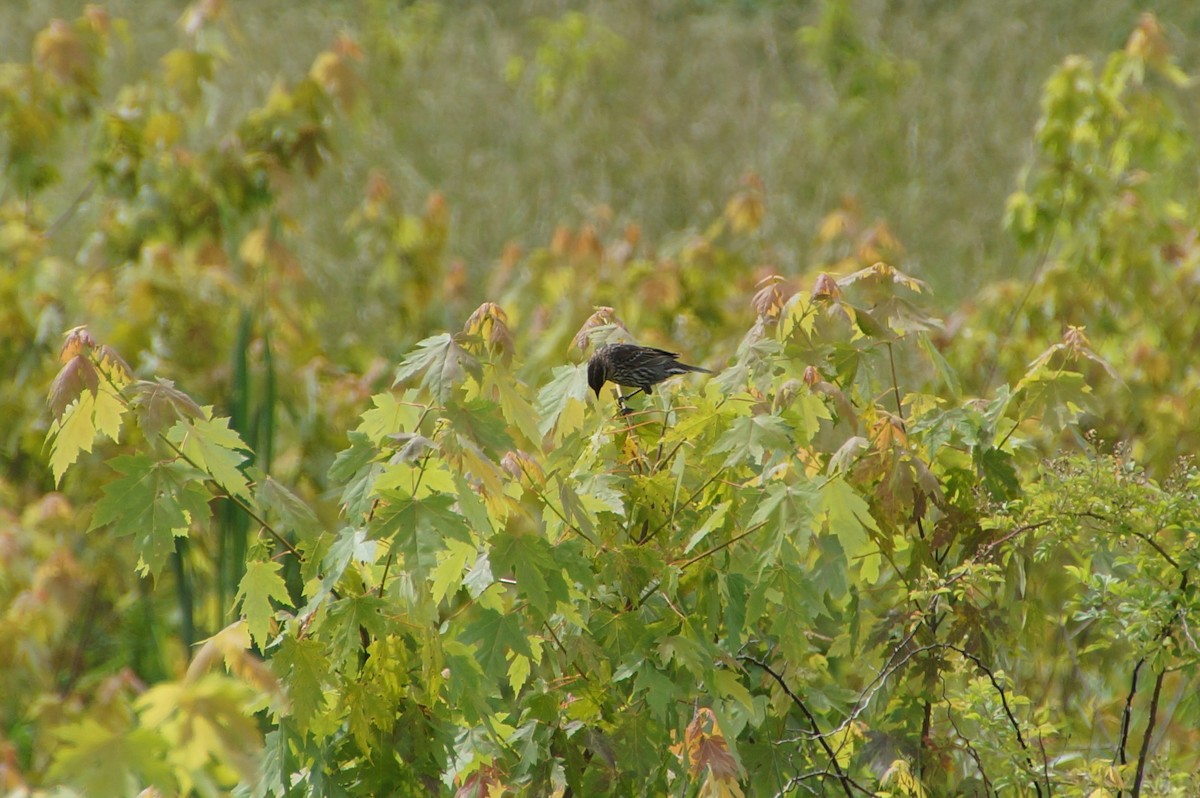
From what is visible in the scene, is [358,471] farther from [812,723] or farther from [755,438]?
[812,723]

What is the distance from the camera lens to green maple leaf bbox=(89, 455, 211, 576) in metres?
1.67

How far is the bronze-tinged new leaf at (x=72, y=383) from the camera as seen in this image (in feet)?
5.50

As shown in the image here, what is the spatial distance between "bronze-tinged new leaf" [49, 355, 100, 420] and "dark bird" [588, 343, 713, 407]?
77 centimetres

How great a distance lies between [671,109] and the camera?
9.39 metres

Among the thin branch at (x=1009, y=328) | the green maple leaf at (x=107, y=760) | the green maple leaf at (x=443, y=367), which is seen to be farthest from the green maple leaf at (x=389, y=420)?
the thin branch at (x=1009, y=328)

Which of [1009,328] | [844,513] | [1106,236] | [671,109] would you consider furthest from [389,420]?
[671,109]

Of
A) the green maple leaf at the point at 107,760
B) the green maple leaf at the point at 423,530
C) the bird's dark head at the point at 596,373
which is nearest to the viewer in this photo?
the green maple leaf at the point at 107,760

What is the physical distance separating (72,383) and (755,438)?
87 centimetres

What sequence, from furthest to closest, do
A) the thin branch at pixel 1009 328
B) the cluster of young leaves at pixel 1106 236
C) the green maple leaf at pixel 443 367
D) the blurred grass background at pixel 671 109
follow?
the blurred grass background at pixel 671 109 → the cluster of young leaves at pixel 1106 236 → the thin branch at pixel 1009 328 → the green maple leaf at pixel 443 367

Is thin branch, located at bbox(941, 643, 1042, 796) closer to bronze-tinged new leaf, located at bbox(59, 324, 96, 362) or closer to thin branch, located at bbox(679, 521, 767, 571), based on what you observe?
thin branch, located at bbox(679, 521, 767, 571)

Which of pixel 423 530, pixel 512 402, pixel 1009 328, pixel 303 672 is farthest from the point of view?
pixel 1009 328

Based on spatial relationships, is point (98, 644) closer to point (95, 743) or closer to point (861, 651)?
point (861, 651)

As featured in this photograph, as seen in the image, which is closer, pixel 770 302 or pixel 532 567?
pixel 532 567

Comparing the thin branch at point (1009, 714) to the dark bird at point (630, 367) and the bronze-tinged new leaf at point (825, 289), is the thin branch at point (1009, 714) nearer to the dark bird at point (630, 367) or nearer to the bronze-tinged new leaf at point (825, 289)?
the bronze-tinged new leaf at point (825, 289)
